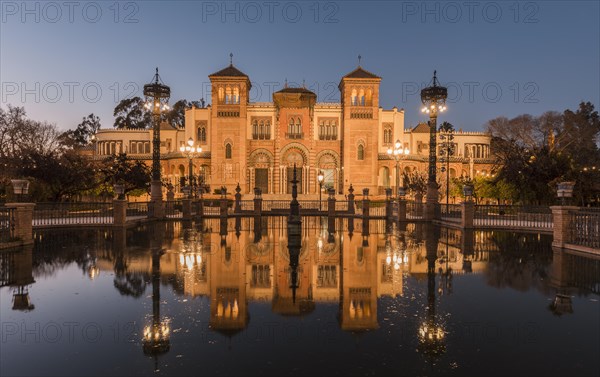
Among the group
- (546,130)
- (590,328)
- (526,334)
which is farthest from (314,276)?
(546,130)

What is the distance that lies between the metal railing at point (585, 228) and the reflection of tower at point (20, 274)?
542 inches

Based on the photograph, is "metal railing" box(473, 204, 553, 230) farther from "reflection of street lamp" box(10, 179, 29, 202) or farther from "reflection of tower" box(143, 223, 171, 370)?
"reflection of street lamp" box(10, 179, 29, 202)

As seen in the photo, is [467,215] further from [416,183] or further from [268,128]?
[268,128]

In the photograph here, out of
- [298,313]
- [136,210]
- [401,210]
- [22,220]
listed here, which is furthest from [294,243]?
[136,210]

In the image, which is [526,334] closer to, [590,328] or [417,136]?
[590,328]

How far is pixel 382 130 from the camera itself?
55.6m

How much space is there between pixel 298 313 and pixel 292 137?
47230 millimetres

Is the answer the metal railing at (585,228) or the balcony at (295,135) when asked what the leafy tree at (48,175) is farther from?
the metal railing at (585,228)

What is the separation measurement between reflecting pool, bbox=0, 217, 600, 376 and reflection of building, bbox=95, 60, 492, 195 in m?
39.9

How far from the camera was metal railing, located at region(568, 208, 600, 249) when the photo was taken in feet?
39.0

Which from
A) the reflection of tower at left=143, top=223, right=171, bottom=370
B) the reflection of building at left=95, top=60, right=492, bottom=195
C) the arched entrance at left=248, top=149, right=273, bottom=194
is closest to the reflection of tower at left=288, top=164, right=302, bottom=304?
the reflection of tower at left=143, top=223, right=171, bottom=370

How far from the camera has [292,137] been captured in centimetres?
5278

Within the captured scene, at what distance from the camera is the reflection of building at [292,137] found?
51.5 m

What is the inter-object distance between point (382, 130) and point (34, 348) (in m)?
53.5
